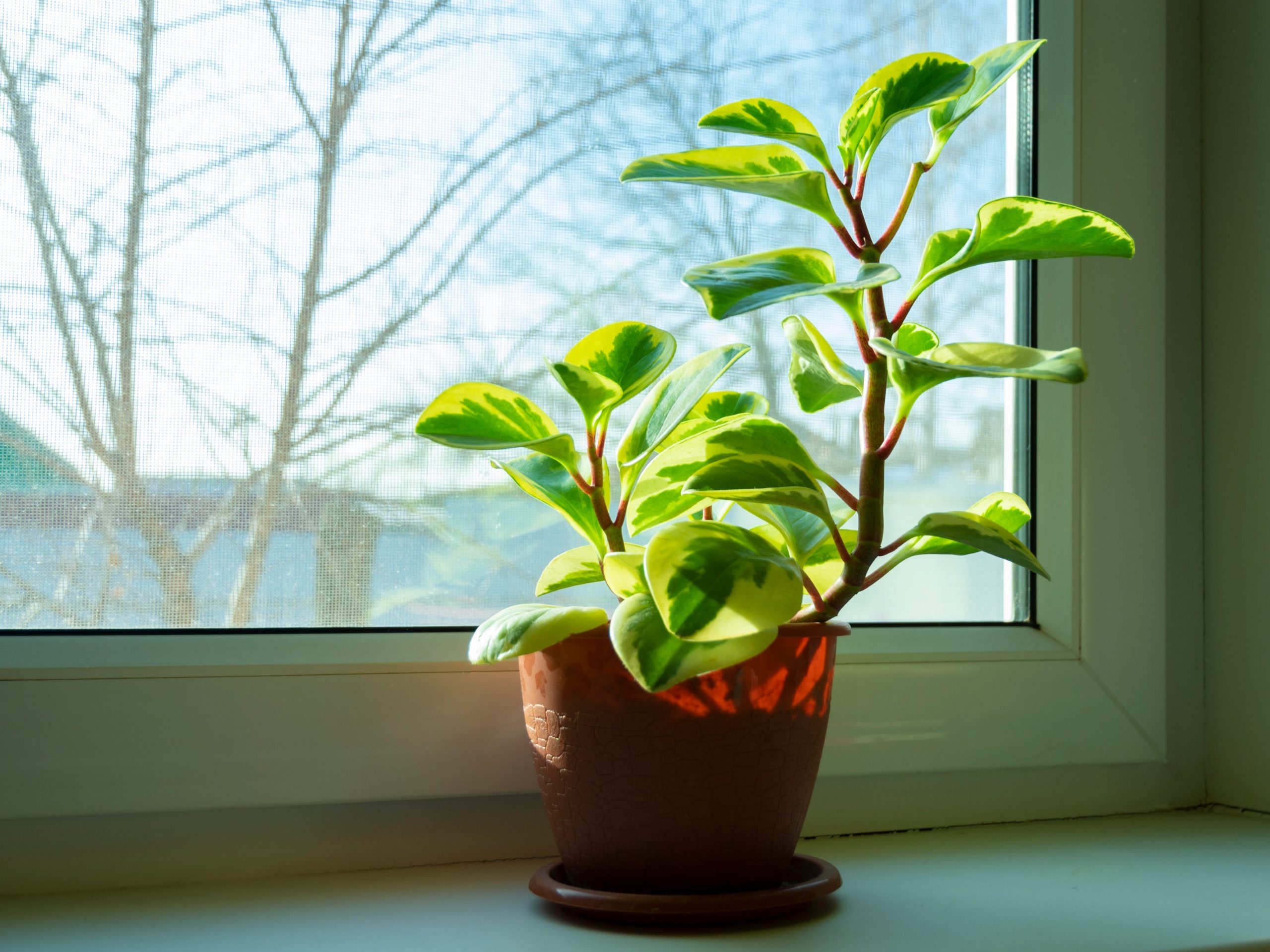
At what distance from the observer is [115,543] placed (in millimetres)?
639

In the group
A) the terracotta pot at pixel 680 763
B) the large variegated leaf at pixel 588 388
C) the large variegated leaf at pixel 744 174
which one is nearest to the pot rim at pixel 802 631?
the terracotta pot at pixel 680 763

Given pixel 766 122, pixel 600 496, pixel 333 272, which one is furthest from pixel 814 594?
pixel 333 272

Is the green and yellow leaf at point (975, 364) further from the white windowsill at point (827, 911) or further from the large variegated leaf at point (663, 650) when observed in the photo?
the white windowsill at point (827, 911)

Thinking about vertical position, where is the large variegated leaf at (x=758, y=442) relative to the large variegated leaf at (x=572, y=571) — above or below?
above

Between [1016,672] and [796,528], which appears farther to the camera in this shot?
[1016,672]

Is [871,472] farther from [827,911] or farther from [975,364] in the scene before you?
[827,911]

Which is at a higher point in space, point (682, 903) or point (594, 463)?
point (594, 463)

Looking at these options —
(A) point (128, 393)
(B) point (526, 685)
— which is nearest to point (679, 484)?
(B) point (526, 685)

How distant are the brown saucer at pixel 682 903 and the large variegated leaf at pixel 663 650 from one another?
14cm

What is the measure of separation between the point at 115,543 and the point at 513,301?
0.30 meters

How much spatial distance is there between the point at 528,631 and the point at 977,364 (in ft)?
0.81

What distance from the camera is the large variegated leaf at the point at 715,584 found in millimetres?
449

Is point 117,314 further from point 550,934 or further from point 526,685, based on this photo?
point 550,934

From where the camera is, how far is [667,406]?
0.57 meters
